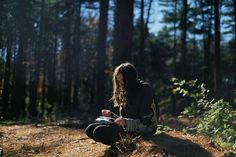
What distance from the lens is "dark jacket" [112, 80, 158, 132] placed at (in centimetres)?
646

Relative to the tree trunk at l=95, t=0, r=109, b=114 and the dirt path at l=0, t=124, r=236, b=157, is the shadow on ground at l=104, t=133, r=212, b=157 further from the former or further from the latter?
the tree trunk at l=95, t=0, r=109, b=114

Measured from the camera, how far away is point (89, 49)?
5044 centimetres

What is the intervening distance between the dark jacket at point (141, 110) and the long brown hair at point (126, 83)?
7 centimetres

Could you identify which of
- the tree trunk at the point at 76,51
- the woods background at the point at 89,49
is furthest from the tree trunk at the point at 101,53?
the tree trunk at the point at 76,51

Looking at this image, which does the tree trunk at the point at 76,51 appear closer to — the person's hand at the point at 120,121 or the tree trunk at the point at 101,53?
the tree trunk at the point at 101,53

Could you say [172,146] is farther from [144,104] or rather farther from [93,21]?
[93,21]

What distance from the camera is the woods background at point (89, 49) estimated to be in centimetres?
1925

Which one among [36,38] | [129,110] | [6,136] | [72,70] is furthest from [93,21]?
[129,110]

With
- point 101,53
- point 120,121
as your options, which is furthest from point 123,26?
point 101,53

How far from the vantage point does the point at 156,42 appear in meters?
51.1

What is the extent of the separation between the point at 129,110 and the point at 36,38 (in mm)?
28784

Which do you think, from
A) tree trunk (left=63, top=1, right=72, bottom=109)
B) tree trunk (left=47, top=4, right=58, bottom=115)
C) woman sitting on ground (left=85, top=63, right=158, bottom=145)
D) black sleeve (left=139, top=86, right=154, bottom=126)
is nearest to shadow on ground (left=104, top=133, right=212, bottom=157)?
woman sitting on ground (left=85, top=63, right=158, bottom=145)

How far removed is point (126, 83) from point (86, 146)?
168cm

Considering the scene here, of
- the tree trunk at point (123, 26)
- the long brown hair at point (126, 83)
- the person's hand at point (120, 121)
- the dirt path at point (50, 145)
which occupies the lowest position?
the dirt path at point (50, 145)
